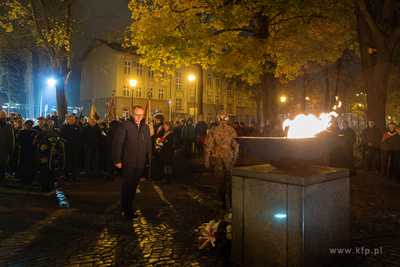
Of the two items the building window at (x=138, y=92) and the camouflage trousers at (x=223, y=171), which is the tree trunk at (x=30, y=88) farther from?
the camouflage trousers at (x=223, y=171)

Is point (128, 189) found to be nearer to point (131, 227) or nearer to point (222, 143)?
point (131, 227)

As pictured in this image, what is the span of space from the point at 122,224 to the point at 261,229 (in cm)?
292

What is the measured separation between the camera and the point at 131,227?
525 centimetres

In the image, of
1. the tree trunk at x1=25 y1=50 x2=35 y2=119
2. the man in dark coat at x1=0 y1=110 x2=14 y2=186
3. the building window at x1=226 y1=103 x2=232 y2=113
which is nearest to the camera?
the man in dark coat at x1=0 y1=110 x2=14 y2=186

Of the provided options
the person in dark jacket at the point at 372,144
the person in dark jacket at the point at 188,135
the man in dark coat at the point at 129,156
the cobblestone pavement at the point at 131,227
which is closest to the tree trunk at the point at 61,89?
the person in dark jacket at the point at 188,135

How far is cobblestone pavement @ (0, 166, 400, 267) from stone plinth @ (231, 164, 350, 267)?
37cm

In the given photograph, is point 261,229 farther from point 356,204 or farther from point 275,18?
point 275,18

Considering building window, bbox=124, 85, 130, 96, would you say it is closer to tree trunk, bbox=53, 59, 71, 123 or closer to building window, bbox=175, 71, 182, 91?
building window, bbox=175, 71, 182, 91

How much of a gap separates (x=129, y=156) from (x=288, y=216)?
138 inches

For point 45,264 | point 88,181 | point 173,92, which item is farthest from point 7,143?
point 173,92

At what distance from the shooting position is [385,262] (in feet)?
12.2

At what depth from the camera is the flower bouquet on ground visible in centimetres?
408

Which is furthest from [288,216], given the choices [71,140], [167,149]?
[71,140]

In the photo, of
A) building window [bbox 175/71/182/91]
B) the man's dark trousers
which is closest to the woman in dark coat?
the man's dark trousers
